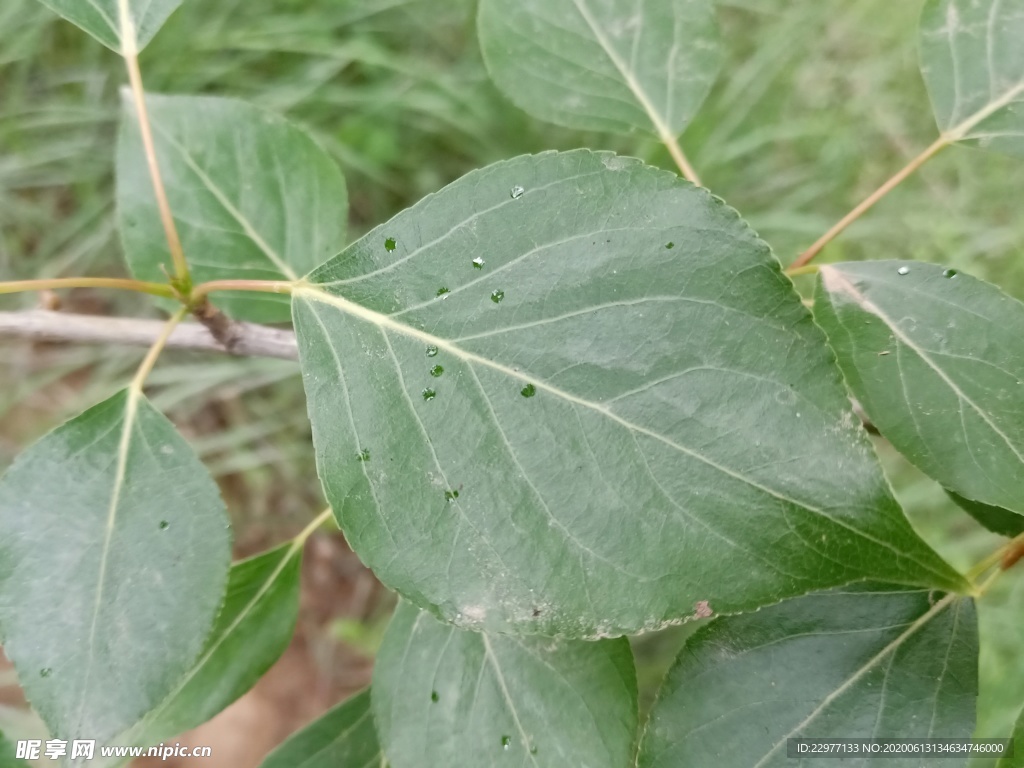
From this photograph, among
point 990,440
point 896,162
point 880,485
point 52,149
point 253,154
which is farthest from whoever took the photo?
point 896,162

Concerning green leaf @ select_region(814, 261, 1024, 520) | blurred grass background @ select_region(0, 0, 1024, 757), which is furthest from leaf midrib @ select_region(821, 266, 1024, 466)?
blurred grass background @ select_region(0, 0, 1024, 757)

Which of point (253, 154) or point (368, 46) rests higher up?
point (253, 154)

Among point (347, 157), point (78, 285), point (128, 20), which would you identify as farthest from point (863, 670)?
point (347, 157)

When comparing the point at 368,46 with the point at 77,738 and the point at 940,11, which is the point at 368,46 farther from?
the point at 77,738

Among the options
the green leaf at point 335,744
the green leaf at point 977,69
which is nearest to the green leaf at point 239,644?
the green leaf at point 335,744

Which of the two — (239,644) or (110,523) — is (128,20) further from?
(239,644)

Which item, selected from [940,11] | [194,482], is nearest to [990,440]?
[940,11]
